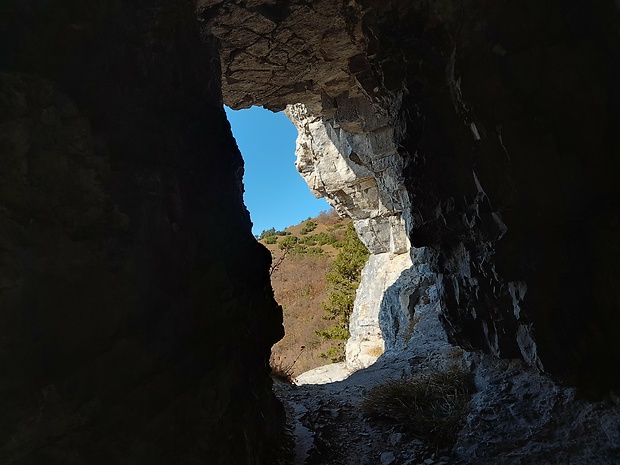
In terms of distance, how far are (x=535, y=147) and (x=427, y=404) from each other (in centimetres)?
325

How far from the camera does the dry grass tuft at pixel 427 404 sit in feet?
13.7

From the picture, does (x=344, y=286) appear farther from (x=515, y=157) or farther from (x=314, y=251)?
(x=515, y=157)

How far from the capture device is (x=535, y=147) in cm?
357

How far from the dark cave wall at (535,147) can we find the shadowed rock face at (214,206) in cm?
2

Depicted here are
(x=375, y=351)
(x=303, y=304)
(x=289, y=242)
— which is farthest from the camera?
(x=289, y=242)

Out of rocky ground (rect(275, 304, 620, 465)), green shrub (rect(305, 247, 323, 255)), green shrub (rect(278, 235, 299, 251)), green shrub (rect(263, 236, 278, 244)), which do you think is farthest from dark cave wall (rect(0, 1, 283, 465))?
green shrub (rect(263, 236, 278, 244))

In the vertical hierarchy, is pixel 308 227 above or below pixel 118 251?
above

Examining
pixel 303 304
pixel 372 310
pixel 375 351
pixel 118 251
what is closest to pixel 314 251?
pixel 303 304

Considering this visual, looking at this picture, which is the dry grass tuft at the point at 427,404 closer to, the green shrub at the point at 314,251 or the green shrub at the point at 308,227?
the green shrub at the point at 314,251

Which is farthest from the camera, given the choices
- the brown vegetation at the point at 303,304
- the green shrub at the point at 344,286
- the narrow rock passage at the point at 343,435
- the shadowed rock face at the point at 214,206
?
the green shrub at the point at 344,286

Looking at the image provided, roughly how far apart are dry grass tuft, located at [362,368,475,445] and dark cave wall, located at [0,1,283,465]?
5.64 feet

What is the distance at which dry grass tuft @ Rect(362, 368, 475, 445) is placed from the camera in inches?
164

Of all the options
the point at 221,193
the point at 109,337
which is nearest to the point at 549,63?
the point at 221,193

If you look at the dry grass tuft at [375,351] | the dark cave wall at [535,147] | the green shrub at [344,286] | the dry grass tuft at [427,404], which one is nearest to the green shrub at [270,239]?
the green shrub at [344,286]
